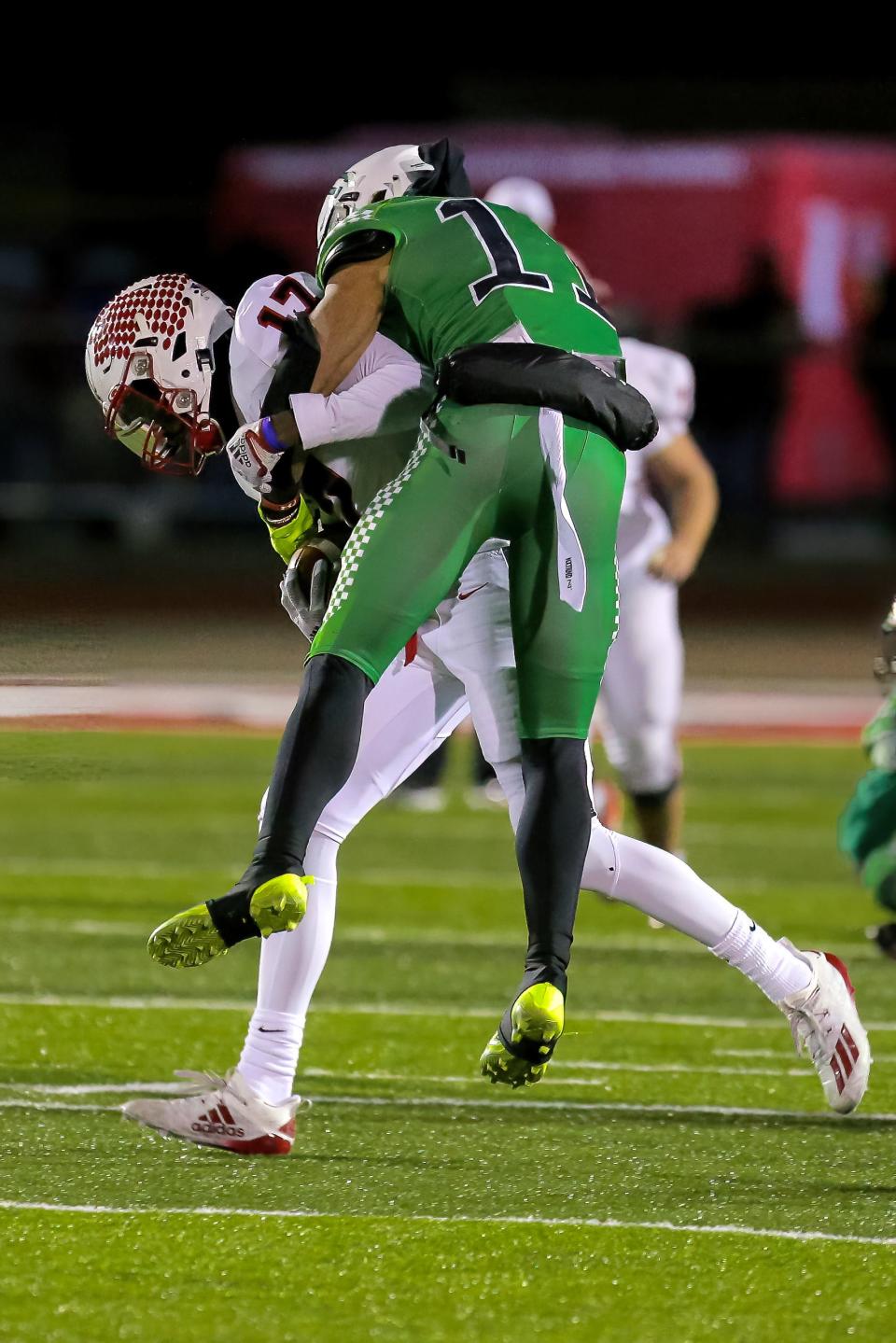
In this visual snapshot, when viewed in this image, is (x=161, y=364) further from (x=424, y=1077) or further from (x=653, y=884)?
(x=424, y=1077)

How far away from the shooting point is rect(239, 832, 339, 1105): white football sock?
3.73m

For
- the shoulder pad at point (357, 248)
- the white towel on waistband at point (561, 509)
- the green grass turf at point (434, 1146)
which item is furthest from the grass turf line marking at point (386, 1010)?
the shoulder pad at point (357, 248)

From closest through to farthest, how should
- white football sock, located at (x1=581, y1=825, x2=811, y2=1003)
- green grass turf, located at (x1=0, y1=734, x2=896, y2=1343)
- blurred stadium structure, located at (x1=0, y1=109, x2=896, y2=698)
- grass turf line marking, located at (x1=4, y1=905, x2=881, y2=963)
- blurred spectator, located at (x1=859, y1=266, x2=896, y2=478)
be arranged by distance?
green grass turf, located at (x1=0, y1=734, x2=896, y2=1343) → white football sock, located at (x1=581, y1=825, x2=811, y2=1003) → grass turf line marking, located at (x1=4, y1=905, x2=881, y2=963) → blurred stadium structure, located at (x1=0, y1=109, x2=896, y2=698) → blurred spectator, located at (x1=859, y1=266, x2=896, y2=478)

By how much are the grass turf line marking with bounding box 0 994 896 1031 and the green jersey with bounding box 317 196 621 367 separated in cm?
193

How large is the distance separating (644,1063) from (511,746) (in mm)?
1185

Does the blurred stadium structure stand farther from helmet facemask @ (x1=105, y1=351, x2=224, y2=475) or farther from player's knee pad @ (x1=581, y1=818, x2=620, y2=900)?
player's knee pad @ (x1=581, y1=818, x2=620, y2=900)

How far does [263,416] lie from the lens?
3615 millimetres

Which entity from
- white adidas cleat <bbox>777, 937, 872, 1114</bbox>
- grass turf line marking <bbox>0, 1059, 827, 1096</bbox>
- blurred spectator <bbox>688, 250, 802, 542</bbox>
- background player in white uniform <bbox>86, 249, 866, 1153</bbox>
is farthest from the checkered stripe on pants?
blurred spectator <bbox>688, 250, 802, 542</bbox>

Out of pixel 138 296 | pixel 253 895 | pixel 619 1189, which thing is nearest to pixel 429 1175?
pixel 619 1189

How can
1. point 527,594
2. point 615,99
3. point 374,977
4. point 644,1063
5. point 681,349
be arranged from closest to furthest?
point 527,594 → point 644,1063 → point 374,977 → point 681,349 → point 615,99

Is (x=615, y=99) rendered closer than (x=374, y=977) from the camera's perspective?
No

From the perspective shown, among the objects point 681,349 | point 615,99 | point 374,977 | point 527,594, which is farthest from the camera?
point 615,99

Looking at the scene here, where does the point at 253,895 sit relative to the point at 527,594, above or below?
below

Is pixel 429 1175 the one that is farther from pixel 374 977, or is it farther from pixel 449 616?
pixel 374 977
